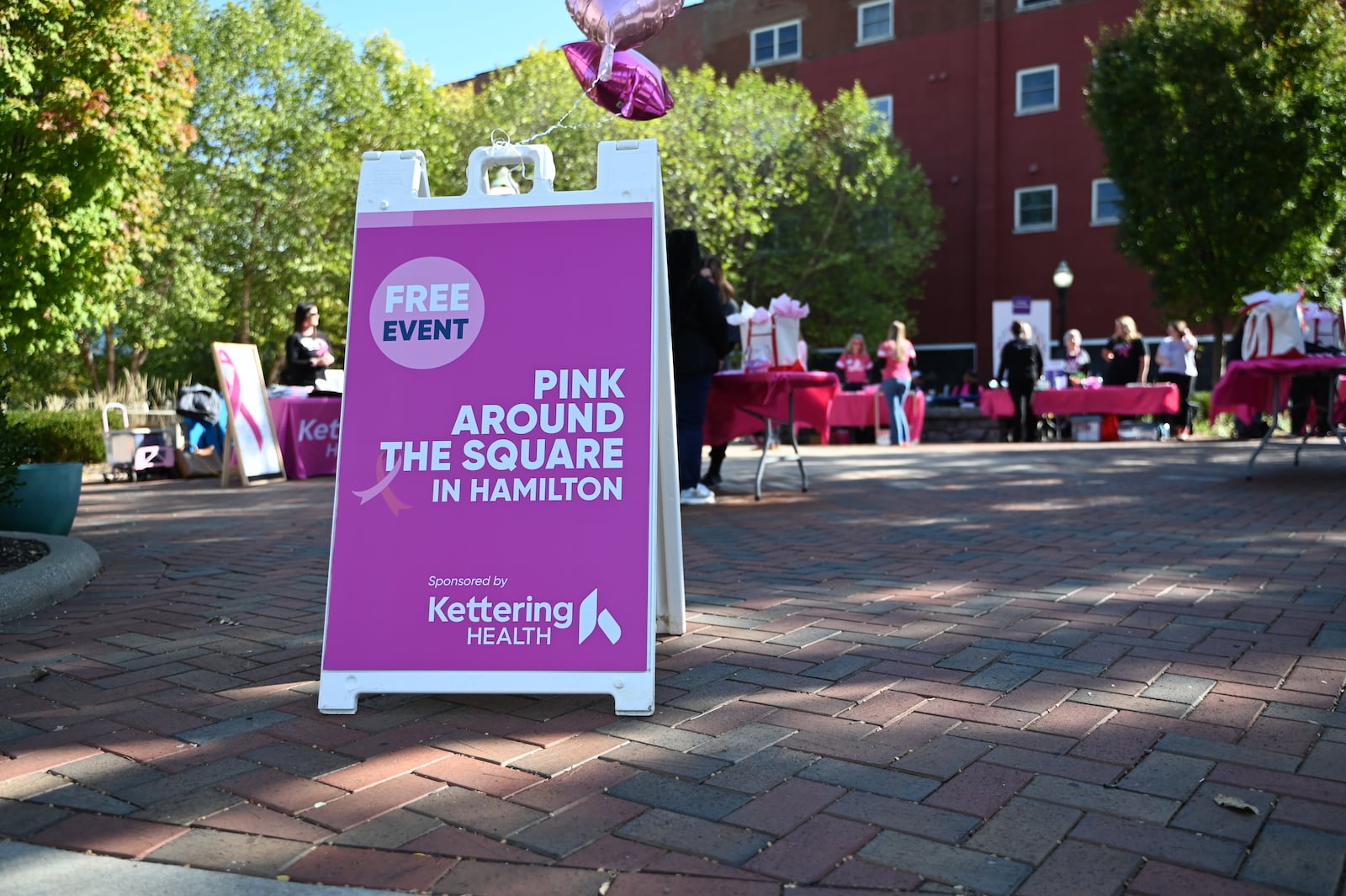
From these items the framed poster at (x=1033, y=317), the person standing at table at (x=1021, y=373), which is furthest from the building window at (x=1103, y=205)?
the person standing at table at (x=1021, y=373)

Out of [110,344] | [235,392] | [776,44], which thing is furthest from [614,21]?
[776,44]

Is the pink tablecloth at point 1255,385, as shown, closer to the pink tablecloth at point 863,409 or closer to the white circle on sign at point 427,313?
the white circle on sign at point 427,313

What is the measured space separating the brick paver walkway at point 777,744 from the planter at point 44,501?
106 centimetres

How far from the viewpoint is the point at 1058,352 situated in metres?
23.9

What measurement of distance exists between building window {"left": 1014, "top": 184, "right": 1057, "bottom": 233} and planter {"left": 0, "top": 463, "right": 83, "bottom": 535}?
26.6 metres

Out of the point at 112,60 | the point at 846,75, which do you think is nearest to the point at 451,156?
the point at 846,75

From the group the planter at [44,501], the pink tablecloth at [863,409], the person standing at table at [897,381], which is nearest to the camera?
the planter at [44,501]

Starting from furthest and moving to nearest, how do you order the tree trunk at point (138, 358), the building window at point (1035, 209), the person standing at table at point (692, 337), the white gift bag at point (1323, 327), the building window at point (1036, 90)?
the building window at point (1035, 209)
the building window at point (1036, 90)
the tree trunk at point (138, 358)
the white gift bag at point (1323, 327)
the person standing at table at point (692, 337)

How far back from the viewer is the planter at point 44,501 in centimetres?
592

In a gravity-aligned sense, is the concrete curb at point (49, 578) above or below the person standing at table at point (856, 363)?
below

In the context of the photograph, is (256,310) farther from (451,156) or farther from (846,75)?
(846,75)

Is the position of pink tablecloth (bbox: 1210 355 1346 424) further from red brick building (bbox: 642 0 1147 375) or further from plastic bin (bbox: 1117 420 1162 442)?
red brick building (bbox: 642 0 1147 375)

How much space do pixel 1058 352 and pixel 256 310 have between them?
1907 centimetres

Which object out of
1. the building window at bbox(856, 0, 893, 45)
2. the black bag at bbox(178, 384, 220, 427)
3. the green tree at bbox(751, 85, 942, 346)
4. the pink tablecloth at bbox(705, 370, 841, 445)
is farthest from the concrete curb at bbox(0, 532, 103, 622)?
the building window at bbox(856, 0, 893, 45)
